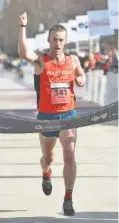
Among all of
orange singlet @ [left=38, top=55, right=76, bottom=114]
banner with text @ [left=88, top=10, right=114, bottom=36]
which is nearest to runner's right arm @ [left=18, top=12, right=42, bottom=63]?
orange singlet @ [left=38, top=55, right=76, bottom=114]

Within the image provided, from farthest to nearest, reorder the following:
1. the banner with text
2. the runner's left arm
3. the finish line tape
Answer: the banner with text < the runner's left arm < the finish line tape

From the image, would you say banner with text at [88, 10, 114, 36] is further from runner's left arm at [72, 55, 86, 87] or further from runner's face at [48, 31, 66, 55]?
runner's face at [48, 31, 66, 55]

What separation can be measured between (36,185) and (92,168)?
3.99 ft

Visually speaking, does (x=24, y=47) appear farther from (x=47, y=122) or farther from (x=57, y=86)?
(x=47, y=122)

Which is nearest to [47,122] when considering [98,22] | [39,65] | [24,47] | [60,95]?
[60,95]

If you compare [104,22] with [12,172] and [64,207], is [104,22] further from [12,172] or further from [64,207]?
[64,207]

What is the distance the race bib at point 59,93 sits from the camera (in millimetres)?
6285

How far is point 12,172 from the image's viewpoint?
27.9ft

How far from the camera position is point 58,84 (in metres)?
6.31

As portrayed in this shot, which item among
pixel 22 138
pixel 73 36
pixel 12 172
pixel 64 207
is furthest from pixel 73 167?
pixel 73 36

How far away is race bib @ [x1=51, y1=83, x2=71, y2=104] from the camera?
629 cm

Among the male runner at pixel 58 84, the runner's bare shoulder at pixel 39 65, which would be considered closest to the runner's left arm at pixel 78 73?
the male runner at pixel 58 84

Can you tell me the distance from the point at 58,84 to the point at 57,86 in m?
0.02

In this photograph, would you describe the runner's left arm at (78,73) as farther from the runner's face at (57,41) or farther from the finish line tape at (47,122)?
the finish line tape at (47,122)
